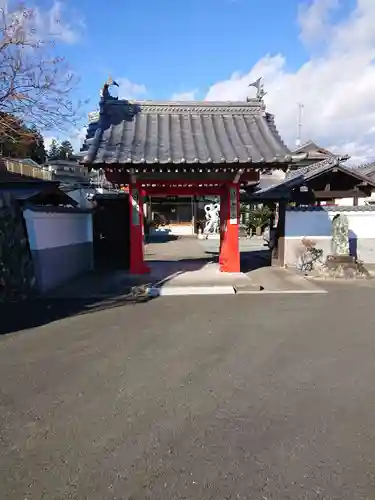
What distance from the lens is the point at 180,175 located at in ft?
36.9

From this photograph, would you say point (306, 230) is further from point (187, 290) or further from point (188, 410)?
point (188, 410)

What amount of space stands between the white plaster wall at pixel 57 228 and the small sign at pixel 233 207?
4652mm

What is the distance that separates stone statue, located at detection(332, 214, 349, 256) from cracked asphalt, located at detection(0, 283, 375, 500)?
18.9ft

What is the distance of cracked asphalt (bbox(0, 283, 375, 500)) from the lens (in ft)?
8.45

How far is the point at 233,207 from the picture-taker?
→ 459 inches

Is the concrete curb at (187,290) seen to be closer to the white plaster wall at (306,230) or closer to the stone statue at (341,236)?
the stone statue at (341,236)

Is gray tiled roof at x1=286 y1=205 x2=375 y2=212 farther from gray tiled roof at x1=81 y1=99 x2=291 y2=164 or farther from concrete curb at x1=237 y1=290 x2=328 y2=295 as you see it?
concrete curb at x1=237 y1=290 x2=328 y2=295

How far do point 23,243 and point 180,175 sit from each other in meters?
4.68

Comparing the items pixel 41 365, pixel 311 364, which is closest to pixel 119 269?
pixel 41 365

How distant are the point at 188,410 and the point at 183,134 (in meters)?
9.40

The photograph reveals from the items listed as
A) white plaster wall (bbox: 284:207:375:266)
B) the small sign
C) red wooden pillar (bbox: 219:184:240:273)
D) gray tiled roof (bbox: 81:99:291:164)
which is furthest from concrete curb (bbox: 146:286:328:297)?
white plaster wall (bbox: 284:207:375:266)

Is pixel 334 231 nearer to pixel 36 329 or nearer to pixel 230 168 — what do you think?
pixel 230 168

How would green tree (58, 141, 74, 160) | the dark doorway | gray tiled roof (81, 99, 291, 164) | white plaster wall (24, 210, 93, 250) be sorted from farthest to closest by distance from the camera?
green tree (58, 141, 74, 160)
the dark doorway
gray tiled roof (81, 99, 291, 164)
white plaster wall (24, 210, 93, 250)

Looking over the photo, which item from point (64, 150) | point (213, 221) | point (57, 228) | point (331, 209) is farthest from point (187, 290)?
point (64, 150)
